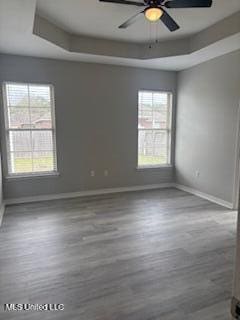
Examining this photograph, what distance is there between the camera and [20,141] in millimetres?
4488

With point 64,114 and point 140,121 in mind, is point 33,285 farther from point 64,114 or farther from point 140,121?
point 140,121

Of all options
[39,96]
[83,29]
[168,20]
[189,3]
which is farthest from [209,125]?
[39,96]

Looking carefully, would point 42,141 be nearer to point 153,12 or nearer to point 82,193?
point 82,193

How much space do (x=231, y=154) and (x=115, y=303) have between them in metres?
3.31

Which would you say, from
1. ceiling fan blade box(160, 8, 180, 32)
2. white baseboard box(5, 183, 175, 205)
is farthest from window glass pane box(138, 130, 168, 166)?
ceiling fan blade box(160, 8, 180, 32)

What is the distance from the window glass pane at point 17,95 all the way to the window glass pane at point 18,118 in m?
0.09

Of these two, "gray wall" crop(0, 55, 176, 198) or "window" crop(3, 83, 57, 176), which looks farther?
"gray wall" crop(0, 55, 176, 198)

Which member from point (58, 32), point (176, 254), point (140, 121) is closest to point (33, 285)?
point (176, 254)

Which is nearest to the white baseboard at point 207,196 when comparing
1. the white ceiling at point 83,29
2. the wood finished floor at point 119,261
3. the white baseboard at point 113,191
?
the white baseboard at point 113,191

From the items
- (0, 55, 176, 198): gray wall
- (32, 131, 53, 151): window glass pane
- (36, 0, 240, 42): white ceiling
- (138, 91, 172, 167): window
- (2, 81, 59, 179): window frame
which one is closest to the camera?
(36, 0, 240, 42): white ceiling

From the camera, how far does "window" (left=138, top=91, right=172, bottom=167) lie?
5.41 metres

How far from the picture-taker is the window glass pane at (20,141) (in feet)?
14.5

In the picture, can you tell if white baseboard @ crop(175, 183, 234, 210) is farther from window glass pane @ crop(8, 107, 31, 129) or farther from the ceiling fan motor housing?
window glass pane @ crop(8, 107, 31, 129)

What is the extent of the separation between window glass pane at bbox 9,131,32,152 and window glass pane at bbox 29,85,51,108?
0.60m
